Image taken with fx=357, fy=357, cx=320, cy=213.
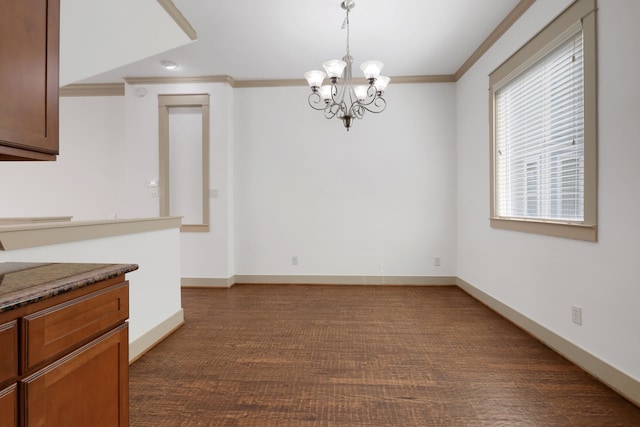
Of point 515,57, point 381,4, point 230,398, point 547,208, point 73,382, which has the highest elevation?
point 381,4

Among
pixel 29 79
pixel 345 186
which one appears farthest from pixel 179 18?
pixel 345 186

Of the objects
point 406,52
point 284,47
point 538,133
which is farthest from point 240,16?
point 538,133

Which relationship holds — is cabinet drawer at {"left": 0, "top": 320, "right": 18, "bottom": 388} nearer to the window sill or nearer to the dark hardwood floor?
the dark hardwood floor

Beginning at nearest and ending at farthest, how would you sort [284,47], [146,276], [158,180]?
[146,276] → [284,47] → [158,180]

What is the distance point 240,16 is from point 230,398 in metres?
3.27

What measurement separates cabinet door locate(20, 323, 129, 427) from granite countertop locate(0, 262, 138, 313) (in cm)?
22

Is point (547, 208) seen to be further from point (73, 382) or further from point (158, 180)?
point (158, 180)

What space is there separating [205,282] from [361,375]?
3217mm

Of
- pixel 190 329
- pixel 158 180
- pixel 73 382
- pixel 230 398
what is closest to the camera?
pixel 73 382

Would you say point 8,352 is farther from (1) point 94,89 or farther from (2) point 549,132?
(1) point 94,89

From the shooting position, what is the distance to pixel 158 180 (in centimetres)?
501

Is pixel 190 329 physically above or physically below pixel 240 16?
below

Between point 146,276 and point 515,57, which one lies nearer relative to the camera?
point 146,276

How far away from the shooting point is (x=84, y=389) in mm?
1197
